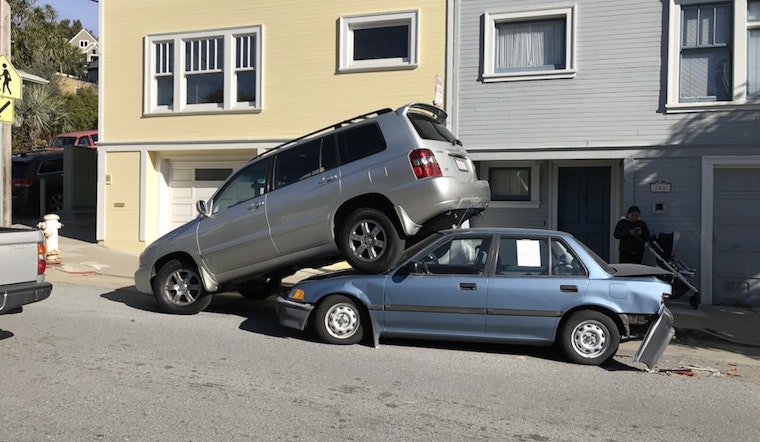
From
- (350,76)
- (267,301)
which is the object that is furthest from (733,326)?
(350,76)

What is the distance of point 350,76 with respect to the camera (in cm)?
1266

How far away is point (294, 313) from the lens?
7.20 metres

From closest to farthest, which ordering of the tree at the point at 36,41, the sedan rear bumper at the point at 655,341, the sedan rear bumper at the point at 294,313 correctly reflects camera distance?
the sedan rear bumper at the point at 655,341 → the sedan rear bumper at the point at 294,313 → the tree at the point at 36,41

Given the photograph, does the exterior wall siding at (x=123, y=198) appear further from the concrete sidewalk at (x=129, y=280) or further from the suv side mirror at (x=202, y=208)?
the suv side mirror at (x=202, y=208)

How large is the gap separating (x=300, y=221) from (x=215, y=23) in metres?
8.03

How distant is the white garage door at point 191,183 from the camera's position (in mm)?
14359

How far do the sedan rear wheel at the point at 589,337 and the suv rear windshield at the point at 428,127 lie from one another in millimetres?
2589

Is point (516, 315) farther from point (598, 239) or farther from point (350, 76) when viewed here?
point (350, 76)

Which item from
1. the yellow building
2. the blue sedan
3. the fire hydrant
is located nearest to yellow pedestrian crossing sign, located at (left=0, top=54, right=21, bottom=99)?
the fire hydrant

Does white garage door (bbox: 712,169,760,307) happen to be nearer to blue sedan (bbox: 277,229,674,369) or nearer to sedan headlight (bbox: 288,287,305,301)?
blue sedan (bbox: 277,229,674,369)

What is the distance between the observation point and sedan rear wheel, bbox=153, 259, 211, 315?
27.8 feet

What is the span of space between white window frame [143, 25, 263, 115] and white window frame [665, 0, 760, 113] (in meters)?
7.98

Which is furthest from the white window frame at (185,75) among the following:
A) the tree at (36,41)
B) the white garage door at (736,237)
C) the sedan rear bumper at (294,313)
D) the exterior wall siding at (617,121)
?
the tree at (36,41)

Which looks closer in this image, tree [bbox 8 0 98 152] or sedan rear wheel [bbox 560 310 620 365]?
sedan rear wheel [bbox 560 310 620 365]
